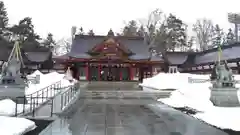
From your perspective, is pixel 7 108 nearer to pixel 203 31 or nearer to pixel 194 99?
pixel 194 99

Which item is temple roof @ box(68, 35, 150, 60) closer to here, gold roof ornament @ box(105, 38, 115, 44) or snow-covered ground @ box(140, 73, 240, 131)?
gold roof ornament @ box(105, 38, 115, 44)

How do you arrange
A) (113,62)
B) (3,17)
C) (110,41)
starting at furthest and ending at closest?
1. (3,17)
2. (110,41)
3. (113,62)

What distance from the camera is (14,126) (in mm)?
7629

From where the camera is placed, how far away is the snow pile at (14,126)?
707cm

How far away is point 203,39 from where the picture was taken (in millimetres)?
69000

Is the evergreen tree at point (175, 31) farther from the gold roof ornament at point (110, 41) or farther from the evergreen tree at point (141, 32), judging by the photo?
the gold roof ornament at point (110, 41)

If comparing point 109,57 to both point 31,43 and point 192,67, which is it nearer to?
point 192,67

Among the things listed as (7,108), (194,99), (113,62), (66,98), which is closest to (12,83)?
(7,108)

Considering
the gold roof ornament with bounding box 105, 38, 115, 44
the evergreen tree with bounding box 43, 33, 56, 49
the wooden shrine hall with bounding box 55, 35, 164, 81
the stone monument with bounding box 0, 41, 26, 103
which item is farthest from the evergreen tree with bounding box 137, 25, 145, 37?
the stone monument with bounding box 0, 41, 26, 103

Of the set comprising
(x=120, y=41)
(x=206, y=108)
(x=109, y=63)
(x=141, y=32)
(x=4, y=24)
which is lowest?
(x=206, y=108)

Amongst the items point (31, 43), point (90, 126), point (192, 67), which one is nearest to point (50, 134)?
point (90, 126)

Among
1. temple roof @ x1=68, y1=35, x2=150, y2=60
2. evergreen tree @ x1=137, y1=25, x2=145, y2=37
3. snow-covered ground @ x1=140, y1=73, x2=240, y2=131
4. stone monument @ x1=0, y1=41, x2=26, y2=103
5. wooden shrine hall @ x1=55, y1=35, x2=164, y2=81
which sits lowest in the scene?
snow-covered ground @ x1=140, y1=73, x2=240, y2=131

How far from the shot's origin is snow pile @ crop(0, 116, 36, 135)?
7070 millimetres

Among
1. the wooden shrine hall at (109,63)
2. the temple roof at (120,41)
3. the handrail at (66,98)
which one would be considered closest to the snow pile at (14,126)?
the handrail at (66,98)
